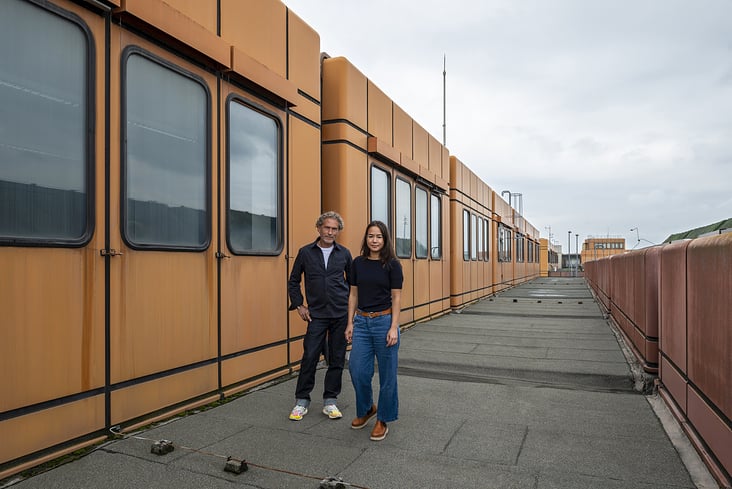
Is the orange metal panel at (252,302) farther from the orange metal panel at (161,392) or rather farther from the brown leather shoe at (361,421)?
the brown leather shoe at (361,421)

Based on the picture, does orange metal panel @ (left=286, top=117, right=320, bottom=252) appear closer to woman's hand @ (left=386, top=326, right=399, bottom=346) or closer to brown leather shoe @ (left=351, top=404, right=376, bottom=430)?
brown leather shoe @ (left=351, top=404, right=376, bottom=430)

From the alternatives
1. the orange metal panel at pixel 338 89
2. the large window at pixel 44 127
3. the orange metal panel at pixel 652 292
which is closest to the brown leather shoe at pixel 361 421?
the large window at pixel 44 127

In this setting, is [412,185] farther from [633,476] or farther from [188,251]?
[633,476]

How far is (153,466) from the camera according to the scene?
3678mm

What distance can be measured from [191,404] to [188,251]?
1413 mm

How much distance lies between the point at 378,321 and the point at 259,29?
374 centimetres

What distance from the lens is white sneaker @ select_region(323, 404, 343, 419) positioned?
15.9 ft

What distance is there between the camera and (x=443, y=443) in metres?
4.25

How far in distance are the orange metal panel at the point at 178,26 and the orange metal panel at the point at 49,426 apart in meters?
2.93

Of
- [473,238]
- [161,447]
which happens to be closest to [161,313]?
[161,447]

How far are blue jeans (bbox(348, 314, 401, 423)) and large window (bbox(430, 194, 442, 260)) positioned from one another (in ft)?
30.2

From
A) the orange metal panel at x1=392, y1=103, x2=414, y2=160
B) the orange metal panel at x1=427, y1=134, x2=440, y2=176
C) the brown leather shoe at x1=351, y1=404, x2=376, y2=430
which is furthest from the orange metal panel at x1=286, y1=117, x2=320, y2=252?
the orange metal panel at x1=427, y1=134, x2=440, y2=176

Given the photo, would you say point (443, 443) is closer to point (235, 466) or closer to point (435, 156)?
point (235, 466)

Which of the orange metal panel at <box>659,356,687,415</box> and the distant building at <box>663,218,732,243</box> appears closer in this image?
the orange metal panel at <box>659,356,687,415</box>
